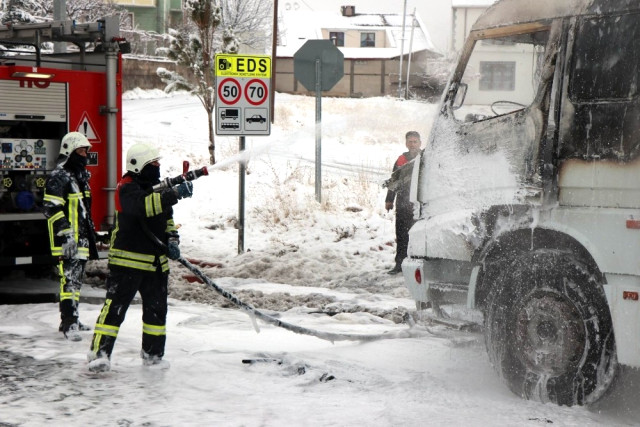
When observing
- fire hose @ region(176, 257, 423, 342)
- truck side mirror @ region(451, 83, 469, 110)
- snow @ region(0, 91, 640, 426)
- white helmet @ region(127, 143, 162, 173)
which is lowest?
snow @ region(0, 91, 640, 426)

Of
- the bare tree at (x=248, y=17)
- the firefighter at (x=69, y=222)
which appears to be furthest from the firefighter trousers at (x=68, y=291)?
the bare tree at (x=248, y=17)

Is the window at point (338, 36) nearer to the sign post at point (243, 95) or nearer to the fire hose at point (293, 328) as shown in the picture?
the sign post at point (243, 95)

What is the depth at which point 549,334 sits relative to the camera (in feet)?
18.4

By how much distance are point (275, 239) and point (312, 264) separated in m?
1.65

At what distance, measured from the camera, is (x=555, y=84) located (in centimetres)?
569

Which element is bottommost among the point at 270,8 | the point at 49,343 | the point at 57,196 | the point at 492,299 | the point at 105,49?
the point at 49,343

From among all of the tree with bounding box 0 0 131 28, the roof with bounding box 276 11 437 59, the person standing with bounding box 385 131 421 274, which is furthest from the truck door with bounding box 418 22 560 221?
the roof with bounding box 276 11 437 59

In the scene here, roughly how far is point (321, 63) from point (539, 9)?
7580 mm

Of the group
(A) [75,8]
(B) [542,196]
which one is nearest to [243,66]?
(B) [542,196]

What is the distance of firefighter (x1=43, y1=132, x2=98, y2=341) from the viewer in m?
7.67

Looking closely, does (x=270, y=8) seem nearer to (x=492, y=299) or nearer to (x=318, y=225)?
(x=318, y=225)

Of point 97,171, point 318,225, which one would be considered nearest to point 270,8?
point 318,225

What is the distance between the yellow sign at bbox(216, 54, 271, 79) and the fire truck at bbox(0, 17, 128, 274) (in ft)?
6.41

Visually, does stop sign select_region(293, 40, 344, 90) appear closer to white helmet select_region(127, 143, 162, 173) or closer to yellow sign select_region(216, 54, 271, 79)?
yellow sign select_region(216, 54, 271, 79)
